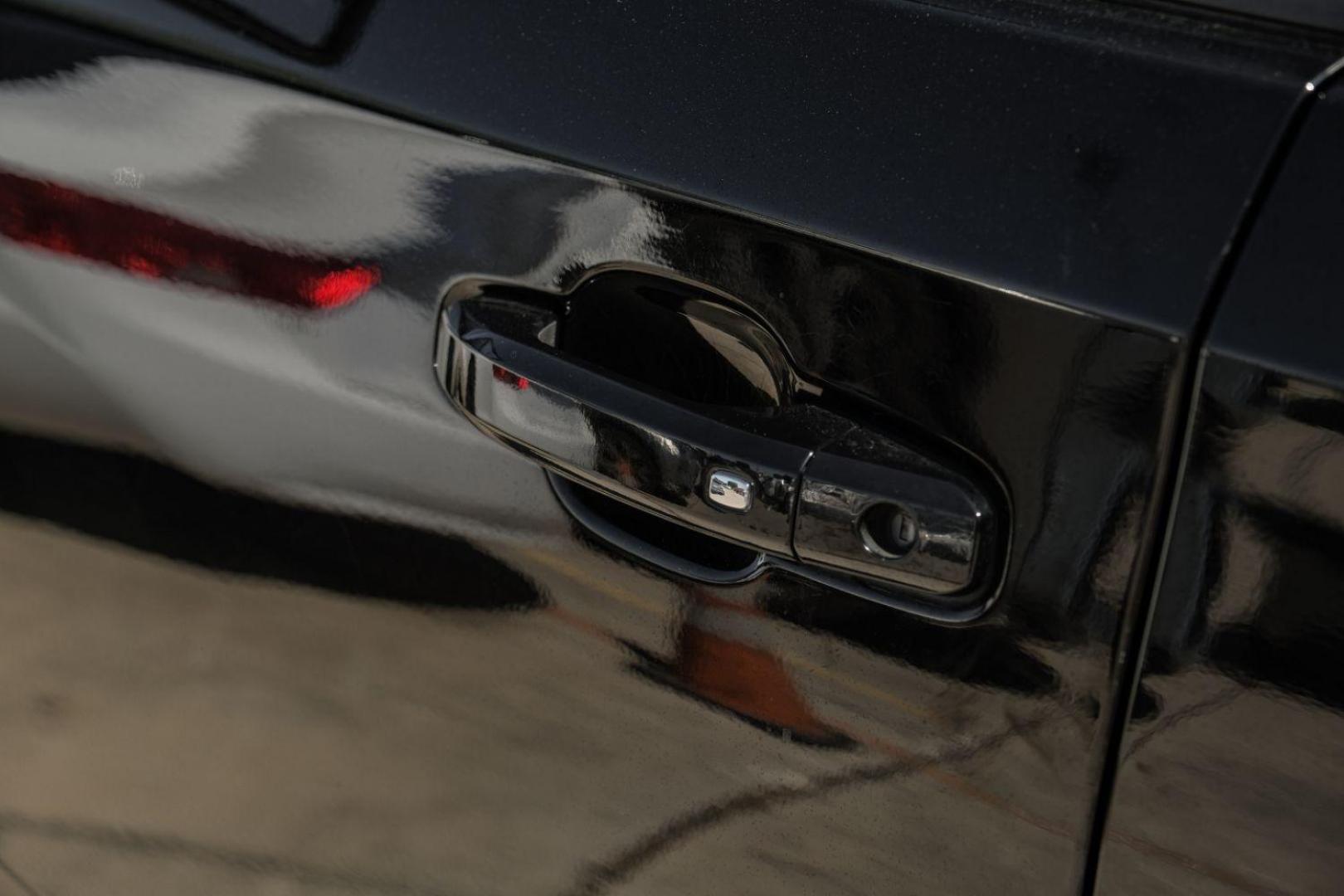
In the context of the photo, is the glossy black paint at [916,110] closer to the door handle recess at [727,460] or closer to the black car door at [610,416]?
the black car door at [610,416]

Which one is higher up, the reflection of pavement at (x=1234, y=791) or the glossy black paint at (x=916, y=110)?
the glossy black paint at (x=916, y=110)

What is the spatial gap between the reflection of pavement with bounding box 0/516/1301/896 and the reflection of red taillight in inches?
10.1

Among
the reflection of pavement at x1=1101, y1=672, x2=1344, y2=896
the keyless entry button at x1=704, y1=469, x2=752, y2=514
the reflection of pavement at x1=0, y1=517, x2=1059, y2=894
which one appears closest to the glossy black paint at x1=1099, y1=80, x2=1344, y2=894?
the reflection of pavement at x1=1101, y1=672, x2=1344, y2=896

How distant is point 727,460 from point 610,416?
10 cm

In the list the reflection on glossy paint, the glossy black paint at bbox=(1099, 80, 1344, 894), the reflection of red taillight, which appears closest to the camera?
the glossy black paint at bbox=(1099, 80, 1344, 894)

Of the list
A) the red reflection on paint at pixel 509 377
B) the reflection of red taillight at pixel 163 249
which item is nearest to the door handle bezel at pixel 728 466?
the red reflection on paint at pixel 509 377

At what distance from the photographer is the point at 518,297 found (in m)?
1.16

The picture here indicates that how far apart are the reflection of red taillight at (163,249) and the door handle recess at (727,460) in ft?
0.42

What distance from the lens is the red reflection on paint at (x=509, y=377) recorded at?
3.71 ft

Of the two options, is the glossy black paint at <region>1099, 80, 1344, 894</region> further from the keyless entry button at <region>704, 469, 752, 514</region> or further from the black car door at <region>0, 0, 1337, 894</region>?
the keyless entry button at <region>704, 469, 752, 514</region>

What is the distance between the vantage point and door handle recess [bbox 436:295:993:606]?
39.1 inches

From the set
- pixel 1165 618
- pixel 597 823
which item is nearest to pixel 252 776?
pixel 597 823

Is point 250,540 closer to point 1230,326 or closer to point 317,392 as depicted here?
point 317,392

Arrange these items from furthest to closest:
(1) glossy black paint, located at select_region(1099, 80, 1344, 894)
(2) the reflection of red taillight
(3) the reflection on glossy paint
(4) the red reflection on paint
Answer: (2) the reflection of red taillight
(4) the red reflection on paint
(3) the reflection on glossy paint
(1) glossy black paint, located at select_region(1099, 80, 1344, 894)
